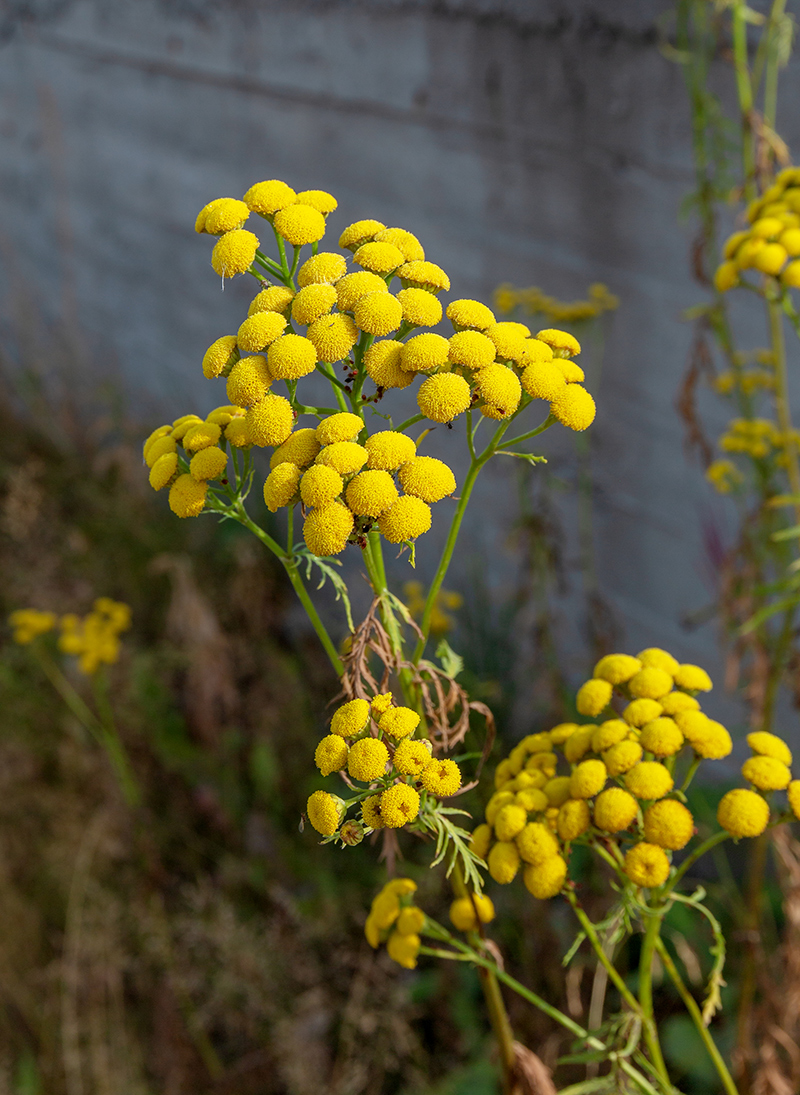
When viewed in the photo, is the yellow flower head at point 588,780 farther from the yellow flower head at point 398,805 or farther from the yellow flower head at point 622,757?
the yellow flower head at point 398,805

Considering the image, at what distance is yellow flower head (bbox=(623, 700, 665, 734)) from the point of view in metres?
0.74

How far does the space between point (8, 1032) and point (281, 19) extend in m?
2.50

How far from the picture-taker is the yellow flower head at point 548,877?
70 cm

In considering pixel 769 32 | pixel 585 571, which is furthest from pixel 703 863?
pixel 769 32

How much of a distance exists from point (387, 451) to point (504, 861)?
0.36 meters

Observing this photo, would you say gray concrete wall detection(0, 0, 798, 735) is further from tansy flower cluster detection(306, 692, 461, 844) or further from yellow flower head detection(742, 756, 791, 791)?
tansy flower cluster detection(306, 692, 461, 844)

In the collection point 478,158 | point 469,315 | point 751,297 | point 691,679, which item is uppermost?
point 478,158

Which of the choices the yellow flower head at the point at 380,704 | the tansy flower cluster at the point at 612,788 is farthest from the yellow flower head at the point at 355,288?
the tansy flower cluster at the point at 612,788

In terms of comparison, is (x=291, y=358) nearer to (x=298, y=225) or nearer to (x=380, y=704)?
(x=298, y=225)

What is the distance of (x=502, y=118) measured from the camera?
181 centimetres

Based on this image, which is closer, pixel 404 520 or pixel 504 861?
pixel 404 520

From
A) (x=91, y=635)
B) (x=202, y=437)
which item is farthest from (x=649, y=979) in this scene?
(x=91, y=635)

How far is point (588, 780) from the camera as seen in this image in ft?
2.28

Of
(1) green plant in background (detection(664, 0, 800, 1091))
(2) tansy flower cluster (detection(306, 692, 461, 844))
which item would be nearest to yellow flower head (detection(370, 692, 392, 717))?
(2) tansy flower cluster (detection(306, 692, 461, 844))
